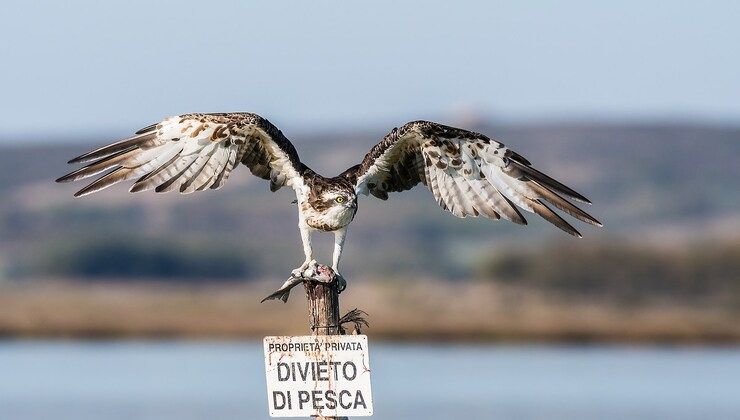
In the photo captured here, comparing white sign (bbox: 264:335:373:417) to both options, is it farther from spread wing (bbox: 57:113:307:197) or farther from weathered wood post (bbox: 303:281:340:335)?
spread wing (bbox: 57:113:307:197)

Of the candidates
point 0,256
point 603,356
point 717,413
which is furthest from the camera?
point 0,256

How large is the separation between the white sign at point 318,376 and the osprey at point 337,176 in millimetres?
1458

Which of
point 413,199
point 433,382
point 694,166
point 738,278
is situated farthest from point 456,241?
point 433,382

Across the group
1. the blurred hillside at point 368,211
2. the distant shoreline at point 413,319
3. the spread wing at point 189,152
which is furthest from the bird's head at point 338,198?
the blurred hillside at point 368,211

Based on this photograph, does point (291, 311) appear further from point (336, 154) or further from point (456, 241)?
point (336, 154)

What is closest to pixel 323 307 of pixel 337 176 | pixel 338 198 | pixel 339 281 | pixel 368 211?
pixel 339 281

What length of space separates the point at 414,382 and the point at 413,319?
815 centimetres

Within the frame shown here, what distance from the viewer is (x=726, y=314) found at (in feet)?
137

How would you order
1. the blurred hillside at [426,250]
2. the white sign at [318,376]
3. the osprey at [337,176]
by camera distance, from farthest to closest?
the blurred hillside at [426,250]
the osprey at [337,176]
the white sign at [318,376]

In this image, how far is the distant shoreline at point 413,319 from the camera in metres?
39.0

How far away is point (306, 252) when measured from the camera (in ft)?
36.6

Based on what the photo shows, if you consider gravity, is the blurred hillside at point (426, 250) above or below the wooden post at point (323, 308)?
above

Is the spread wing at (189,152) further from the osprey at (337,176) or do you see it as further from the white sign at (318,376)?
the white sign at (318,376)

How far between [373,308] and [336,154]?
217ft
